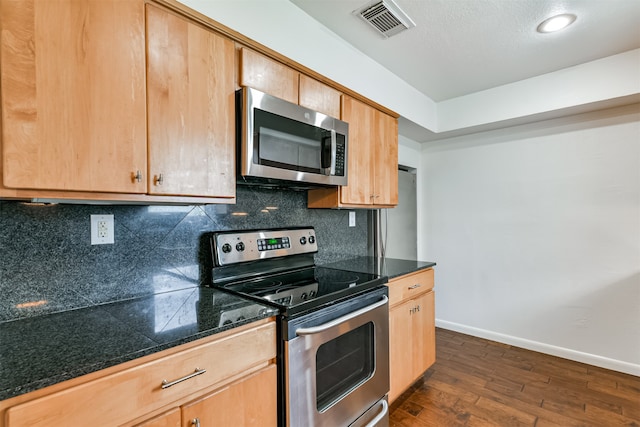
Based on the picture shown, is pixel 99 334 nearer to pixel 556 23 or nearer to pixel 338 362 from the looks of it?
pixel 338 362

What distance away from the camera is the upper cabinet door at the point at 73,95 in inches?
34.5

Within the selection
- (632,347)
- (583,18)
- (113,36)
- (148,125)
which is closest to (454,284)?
(632,347)

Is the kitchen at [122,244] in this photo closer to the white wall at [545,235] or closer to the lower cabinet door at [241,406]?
the lower cabinet door at [241,406]

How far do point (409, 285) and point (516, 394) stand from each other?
116 cm

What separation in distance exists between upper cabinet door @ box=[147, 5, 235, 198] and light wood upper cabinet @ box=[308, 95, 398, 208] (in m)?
0.82

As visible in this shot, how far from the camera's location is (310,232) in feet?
6.84

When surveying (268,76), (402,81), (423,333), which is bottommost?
(423,333)

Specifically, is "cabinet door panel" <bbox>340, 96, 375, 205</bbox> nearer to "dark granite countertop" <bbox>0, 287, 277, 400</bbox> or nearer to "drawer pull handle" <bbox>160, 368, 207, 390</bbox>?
"dark granite countertop" <bbox>0, 287, 277, 400</bbox>

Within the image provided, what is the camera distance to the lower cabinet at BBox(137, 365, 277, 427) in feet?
3.04

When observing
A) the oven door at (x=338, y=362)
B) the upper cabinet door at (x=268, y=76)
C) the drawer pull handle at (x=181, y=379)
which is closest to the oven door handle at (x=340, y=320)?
the oven door at (x=338, y=362)

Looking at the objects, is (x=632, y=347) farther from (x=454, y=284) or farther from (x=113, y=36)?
(x=113, y=36)

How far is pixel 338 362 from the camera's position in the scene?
4.91 feet

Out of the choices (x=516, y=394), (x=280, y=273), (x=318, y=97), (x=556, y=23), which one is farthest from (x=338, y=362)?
(x=556, y=23)

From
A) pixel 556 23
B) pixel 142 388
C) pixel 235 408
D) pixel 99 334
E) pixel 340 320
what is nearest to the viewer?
pixel 142 388
